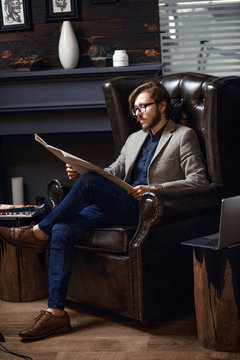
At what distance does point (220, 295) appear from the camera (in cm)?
218

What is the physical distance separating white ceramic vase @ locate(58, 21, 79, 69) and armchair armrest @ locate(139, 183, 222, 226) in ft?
5.03

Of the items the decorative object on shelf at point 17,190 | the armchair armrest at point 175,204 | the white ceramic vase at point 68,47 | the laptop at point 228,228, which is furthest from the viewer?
the decorative object on shelf at point 17,190

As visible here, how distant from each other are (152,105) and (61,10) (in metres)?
1.39

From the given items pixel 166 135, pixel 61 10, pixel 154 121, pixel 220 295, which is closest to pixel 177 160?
pixel 166 135

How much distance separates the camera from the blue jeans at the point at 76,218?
98.3 inches

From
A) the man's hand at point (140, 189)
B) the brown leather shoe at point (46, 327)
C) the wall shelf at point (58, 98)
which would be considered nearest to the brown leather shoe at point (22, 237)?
the brown leather shoe at point (46, 327)

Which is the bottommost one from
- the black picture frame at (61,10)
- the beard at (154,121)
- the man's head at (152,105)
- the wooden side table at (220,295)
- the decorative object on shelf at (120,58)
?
the wooden side table at (220,295)

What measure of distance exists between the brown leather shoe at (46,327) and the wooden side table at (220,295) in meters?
0.68

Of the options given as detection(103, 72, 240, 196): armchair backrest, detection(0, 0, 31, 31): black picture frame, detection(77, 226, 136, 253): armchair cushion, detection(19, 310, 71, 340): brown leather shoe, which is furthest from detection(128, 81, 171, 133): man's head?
detection(0, 0, 31, 31): black picture frame

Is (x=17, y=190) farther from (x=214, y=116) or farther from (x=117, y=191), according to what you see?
(x=214, y=116)

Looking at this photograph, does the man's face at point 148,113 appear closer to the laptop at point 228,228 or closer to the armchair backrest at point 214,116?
the armchair backrest at point 214,116

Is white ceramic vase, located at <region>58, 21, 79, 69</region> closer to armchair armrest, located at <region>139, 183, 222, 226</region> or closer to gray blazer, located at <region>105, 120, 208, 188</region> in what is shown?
gray blazer, located at <region>105, 120, 208, 188</region>

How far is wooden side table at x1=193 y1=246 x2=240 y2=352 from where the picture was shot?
7.16ft

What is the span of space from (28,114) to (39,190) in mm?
684
